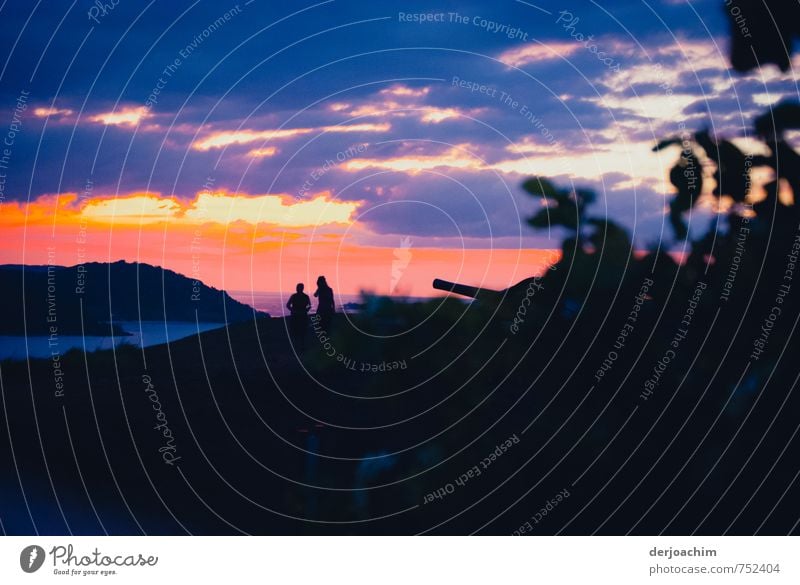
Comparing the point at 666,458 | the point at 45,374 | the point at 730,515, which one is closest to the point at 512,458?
the point at 666,458

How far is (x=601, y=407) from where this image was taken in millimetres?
7742

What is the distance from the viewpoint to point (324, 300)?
1576cm

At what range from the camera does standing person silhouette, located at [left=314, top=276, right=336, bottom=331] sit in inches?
612

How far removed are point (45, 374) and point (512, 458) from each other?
928 cm
